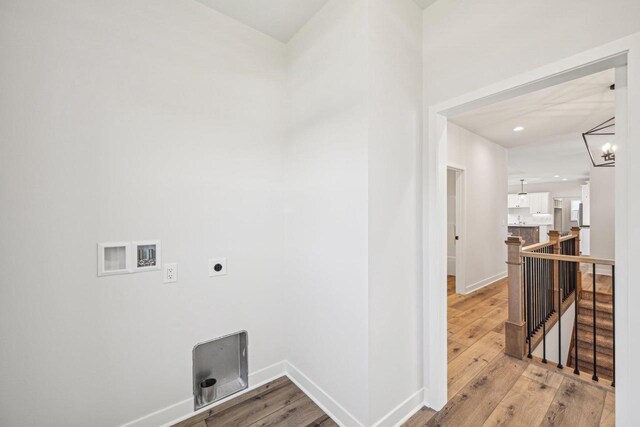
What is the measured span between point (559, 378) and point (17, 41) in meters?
4.12

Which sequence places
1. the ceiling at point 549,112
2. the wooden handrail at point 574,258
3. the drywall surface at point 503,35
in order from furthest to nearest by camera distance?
the ceiling at point 549,112, the wooden handrail at point 574,258, the drywall surface at point 503,35

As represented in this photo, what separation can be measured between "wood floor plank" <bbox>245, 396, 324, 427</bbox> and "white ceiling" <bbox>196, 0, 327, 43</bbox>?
2.78 meters

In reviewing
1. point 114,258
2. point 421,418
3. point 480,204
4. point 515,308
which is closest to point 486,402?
point 421,418

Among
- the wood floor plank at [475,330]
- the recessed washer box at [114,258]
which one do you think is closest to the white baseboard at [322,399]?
the recessed washer box at [114,258]

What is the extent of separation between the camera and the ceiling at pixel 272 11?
188 centimetres

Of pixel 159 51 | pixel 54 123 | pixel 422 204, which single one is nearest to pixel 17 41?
pixel 54 123

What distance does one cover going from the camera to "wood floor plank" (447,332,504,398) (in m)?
2.18

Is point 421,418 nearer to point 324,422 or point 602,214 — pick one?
point 324,422

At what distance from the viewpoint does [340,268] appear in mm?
1792

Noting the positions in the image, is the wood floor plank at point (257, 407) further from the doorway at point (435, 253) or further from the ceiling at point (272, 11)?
the ceiling at point (272, 11)

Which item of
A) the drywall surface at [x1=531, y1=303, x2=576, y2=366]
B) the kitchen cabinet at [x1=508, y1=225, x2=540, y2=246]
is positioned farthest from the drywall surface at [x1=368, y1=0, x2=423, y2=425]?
the kitchen cabinet at [x1=508, y1=225, x2=540, y2=246]

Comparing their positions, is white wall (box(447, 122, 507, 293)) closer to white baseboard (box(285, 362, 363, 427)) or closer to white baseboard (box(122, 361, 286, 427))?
white baseboard (box(285, 362, 363, 427))

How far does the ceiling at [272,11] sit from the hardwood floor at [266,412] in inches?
109

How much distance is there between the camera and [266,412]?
73.4 inches
